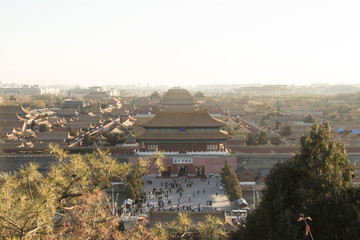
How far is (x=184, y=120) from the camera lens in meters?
29.4

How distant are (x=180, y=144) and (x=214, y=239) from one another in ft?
69.2

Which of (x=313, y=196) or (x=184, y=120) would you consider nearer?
(x=313, y=196)

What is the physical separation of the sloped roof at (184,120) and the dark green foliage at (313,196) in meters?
20.0

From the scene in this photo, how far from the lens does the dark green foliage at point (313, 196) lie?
7.70 metres

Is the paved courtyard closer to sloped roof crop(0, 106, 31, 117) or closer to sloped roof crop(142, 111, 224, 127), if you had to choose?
sloped roof crop(142, 111, 224, 127)

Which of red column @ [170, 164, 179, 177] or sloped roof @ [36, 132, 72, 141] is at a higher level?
sloped roof @ [36, 132, 72, 141]

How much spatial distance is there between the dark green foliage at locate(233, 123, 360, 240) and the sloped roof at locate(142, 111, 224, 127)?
65.5 feet

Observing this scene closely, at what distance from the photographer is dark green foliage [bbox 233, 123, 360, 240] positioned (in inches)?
303

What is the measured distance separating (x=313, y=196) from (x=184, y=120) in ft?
71.4

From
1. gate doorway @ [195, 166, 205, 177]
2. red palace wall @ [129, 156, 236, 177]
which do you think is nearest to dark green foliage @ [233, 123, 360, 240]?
red palace wall @ [129, 156, 236, 177]

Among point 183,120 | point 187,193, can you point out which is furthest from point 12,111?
point 187,193

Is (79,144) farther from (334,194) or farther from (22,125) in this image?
(334,194)

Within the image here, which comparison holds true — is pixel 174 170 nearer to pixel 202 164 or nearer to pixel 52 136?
pixel 202 164

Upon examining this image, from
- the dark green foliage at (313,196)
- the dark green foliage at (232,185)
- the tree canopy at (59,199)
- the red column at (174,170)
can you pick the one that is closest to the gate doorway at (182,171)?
the red column at (174,170)
